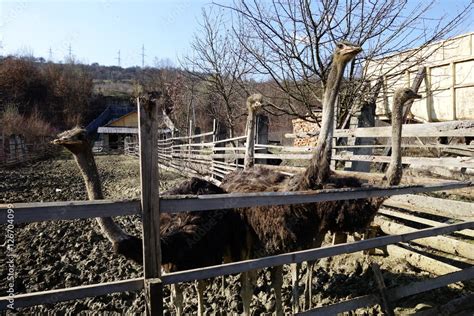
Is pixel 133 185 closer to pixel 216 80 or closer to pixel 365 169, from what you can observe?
pixel 216 80

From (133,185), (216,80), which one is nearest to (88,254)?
(133,185)

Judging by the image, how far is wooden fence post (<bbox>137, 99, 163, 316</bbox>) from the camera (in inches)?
63.9

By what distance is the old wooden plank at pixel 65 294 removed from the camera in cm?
150

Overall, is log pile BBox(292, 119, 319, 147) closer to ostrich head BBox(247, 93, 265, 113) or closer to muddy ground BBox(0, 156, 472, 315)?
ostrich head BBox(247, 93, 265, 113)

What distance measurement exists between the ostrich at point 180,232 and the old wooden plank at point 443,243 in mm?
1921

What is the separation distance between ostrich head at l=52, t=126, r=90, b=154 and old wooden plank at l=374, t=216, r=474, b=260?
3237mm

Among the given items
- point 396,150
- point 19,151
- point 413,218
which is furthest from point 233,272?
point 19,151

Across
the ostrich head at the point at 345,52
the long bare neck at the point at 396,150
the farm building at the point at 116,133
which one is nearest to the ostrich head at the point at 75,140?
the ostrich head at the point at 345,52

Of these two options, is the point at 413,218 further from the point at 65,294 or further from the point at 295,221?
the point at 65,294

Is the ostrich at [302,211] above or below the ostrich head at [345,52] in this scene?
below

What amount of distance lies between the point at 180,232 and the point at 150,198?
118cm

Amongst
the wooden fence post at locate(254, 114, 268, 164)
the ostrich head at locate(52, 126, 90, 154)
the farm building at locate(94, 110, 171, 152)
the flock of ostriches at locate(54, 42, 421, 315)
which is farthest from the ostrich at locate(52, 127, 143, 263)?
the farm building at locate(94, 110, 171, 152)

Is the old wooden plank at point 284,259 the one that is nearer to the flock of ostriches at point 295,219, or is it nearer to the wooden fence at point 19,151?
the flock of ostriches at point 295,219

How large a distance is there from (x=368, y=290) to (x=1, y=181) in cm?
1233
